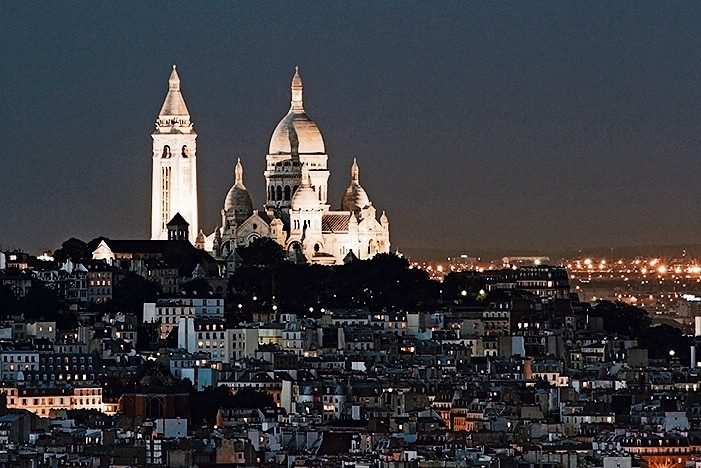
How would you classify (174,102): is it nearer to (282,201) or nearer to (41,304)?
(282,201)

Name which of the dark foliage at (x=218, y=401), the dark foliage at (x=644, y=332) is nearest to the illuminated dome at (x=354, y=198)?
the dark foliage at (x=644, y=332)

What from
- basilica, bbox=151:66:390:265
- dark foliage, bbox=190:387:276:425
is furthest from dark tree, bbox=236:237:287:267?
dark foliage, bbox=190:387:276:425

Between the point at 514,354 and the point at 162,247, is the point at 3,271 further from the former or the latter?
the point at 514,354

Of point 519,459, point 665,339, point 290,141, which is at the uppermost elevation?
point 290,141

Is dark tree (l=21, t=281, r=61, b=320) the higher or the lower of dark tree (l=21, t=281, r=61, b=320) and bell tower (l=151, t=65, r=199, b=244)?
the lower

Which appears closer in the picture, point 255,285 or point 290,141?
point 255,285

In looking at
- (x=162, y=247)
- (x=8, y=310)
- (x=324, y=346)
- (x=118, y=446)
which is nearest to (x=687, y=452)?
(x=118, y=446)

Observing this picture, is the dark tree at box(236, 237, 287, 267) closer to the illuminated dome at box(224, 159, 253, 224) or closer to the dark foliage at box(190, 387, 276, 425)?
the illuminated dome at box(224, 159, 253, 224)
